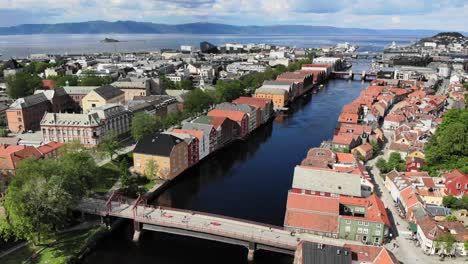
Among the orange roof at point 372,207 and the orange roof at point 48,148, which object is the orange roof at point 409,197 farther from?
the orange roof at point 48,148

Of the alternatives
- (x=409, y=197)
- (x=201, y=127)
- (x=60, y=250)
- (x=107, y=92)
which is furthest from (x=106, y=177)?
(x=409, y=197)

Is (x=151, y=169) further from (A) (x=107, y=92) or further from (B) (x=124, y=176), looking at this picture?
(A) (x=107, y=92)

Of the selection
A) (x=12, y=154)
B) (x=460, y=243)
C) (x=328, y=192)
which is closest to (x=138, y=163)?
(x=12, y=154)

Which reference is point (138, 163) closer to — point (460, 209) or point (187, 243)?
point (187, 243)

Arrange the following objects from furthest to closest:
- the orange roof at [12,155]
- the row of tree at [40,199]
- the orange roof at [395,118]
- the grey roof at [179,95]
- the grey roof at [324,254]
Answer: the grey roof at [179,95], the orange roof at [395,118], the orange roof at [12,155], the row of tree at [40,199], the grey roof at [324,254]

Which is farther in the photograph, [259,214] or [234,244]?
[259,214]

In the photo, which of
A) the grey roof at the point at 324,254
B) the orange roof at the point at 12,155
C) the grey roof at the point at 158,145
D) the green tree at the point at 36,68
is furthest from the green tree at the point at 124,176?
the green tree at the point at 36,68

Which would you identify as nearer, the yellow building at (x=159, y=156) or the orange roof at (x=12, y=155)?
the orange roof at (x=12, y=155)
